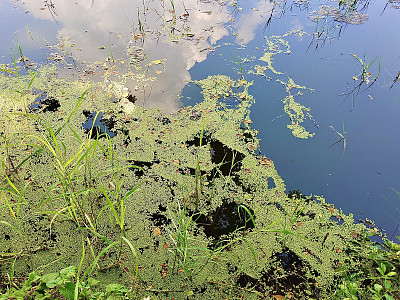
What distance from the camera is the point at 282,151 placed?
2.31 metres

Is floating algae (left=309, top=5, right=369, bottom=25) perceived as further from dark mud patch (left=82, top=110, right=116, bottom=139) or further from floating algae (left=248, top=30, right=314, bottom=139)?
dark mud patch (left=82, top=110, right=116, bottom=139)

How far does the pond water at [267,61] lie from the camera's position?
218 centimetres

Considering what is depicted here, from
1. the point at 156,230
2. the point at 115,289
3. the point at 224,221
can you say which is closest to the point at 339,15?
the point at 224,221

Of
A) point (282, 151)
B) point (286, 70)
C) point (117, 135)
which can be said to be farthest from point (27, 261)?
point (286, 70)

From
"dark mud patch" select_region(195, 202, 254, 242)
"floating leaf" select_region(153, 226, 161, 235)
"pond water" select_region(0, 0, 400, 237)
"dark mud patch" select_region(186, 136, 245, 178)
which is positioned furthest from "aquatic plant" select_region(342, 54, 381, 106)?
"floating leaf" select_region(153, 226, 161, 235)

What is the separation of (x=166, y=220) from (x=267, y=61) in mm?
2300

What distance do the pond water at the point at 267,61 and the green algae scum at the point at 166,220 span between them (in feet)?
0.57

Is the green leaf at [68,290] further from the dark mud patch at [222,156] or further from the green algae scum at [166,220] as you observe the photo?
the dark mud patch at [222,156]

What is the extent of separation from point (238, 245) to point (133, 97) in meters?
1.82

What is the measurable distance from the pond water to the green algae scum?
17 centimetres

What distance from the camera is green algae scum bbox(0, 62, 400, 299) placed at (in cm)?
149

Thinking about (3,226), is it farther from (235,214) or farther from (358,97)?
(358,97)

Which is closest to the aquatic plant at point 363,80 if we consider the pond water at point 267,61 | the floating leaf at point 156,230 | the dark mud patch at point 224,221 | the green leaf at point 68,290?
the pond water at point 267,61

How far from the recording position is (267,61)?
3217mm
